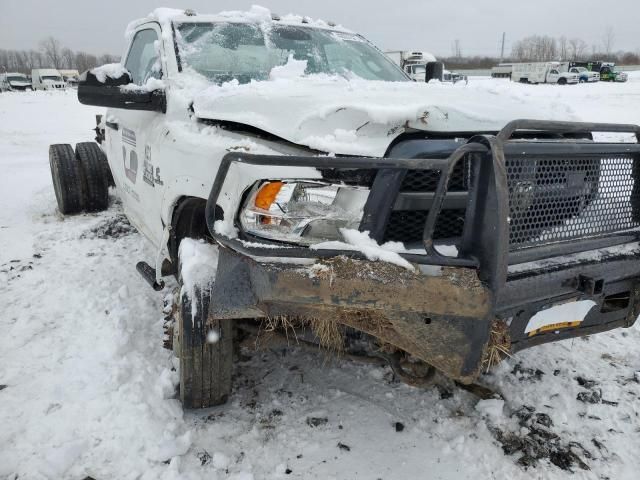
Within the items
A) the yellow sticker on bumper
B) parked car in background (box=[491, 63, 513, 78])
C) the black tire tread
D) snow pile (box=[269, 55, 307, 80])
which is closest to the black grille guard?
the yellow sticker on bumper

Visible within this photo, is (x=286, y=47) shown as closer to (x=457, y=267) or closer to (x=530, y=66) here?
(x=457, y=267)

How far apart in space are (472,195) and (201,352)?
4.56 ft

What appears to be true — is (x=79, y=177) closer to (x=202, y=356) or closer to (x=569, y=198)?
(x=202, y=356)

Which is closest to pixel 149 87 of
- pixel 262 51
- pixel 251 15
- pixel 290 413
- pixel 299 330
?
pixel 262 51

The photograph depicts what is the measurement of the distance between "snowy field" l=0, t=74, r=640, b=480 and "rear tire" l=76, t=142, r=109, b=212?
238 cm

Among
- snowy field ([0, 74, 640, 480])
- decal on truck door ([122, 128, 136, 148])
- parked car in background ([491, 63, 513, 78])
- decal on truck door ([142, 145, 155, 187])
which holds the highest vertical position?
parked car in background ([491, 63, 513, 78])

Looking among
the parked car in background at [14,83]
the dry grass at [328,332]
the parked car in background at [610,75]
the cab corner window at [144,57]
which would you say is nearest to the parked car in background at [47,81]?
the parked car in background at [14,83]

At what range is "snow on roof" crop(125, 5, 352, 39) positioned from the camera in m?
3.59

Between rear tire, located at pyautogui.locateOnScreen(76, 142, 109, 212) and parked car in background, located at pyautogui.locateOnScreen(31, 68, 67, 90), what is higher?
parked car in background, located at pyautogui.locateOnScreen(31, 68, 67, 90)

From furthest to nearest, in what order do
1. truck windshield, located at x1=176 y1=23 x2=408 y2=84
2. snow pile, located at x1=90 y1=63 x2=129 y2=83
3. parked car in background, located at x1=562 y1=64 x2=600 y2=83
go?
parked car in background, located at x1=562 y1=64 x2=600 y2=83 → truck windshield, located at x1=176 y1=23 x2=408 y2=84 → snow pile, located at x1=90 y1=63 x2=129 y2=83

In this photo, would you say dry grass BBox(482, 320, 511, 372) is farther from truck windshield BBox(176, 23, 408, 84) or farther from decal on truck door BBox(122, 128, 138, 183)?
decal on truck door BBox(122, 128, 138, 183)

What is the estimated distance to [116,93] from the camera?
3.04m

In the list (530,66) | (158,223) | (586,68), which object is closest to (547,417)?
(158,223)

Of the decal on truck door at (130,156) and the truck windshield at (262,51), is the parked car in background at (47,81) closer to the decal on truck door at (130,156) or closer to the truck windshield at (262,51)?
the decal on truck door at (130,156)
